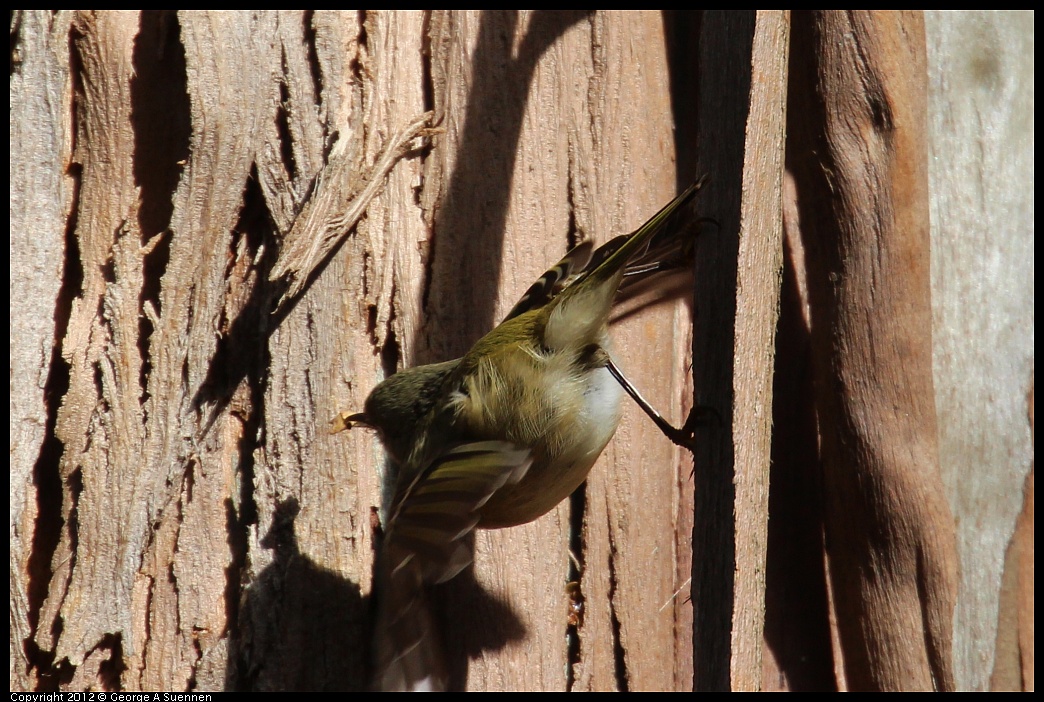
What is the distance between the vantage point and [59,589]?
5.12 ft

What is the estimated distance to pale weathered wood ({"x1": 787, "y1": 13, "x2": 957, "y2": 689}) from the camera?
1820 mm

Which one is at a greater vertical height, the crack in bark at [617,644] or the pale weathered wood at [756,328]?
the pale weathered wood at [756,328]

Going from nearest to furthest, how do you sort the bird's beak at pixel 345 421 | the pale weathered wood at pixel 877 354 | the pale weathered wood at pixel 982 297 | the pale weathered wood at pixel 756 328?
1. the pale weathered wood at pixel 756 328
2. the bird's beak at pixel 345 421
3. the pale weathered wood at pixel 877 354
4. the pale weathered wood at pixel 982 297

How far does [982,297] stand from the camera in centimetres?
198

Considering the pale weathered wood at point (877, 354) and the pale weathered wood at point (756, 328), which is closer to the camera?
the pale weathered wood at point (756, 328)

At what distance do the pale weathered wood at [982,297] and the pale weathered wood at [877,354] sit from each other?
A: 0.37 feet

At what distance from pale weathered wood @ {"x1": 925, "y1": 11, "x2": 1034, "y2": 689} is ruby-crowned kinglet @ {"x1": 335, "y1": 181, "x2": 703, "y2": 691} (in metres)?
0.72

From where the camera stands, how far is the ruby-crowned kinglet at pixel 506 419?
1.58m

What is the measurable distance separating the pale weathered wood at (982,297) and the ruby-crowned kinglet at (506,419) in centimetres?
72

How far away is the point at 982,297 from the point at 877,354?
36cm

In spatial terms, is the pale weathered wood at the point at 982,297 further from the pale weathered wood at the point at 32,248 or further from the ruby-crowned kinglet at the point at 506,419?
the pale weathered wood at the point at 32,248

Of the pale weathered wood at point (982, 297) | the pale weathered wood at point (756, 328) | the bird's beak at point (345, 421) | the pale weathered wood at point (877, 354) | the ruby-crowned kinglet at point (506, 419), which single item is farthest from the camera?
the pale weathered wood at point (982, 297)

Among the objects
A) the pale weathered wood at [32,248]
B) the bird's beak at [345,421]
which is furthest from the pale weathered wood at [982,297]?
the pale weathered wood at [32,248]

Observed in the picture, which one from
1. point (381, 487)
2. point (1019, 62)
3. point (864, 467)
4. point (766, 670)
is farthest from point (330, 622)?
point (1019, 62)
